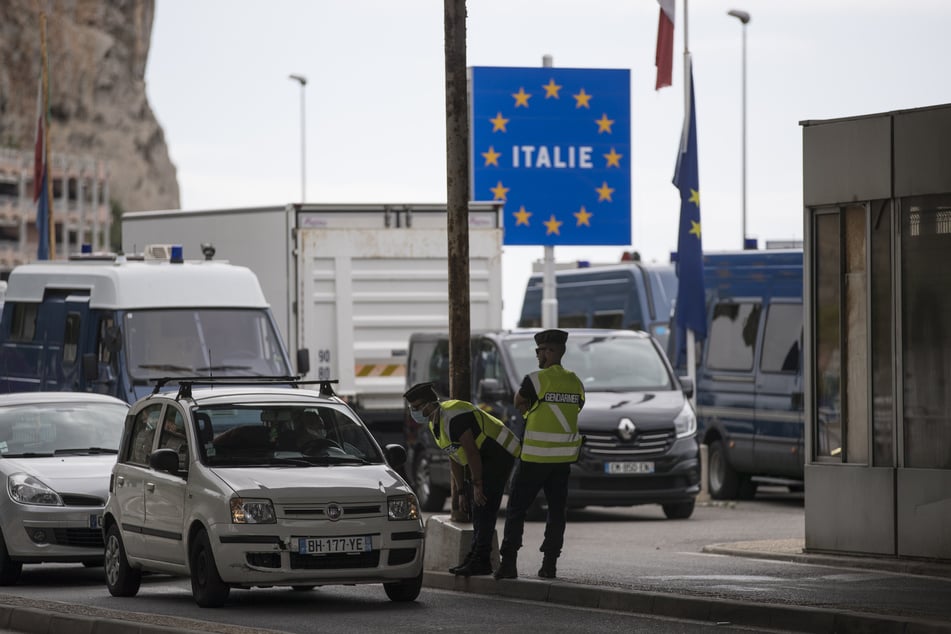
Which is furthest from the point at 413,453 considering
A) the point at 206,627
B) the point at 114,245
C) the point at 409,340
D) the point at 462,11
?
the point at 114,245

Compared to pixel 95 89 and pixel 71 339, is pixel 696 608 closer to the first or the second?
pixel 71 339

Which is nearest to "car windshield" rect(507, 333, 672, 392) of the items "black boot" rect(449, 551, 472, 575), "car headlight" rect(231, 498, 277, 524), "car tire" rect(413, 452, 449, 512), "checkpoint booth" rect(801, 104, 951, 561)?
"car tire" rect(413, 452, 449, 512)

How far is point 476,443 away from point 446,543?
4.97ft

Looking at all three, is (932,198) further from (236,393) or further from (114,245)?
(114,245)

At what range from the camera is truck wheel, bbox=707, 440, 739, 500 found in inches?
972

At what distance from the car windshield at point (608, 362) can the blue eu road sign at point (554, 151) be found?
16.6ft

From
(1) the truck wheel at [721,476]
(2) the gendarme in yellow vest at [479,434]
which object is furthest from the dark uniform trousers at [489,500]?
(1) the truck wheel at [721,476]

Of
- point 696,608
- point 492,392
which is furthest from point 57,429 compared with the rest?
point 696,608

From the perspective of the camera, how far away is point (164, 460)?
13430 mm

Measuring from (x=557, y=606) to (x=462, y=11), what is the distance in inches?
200

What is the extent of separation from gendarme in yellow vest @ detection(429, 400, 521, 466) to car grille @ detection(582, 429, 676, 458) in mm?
7244

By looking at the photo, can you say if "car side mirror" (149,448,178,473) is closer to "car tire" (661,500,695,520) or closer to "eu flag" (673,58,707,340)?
"car tire" (661,500,695,520)

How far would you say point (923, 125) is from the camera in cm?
1520

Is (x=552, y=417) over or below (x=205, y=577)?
over
